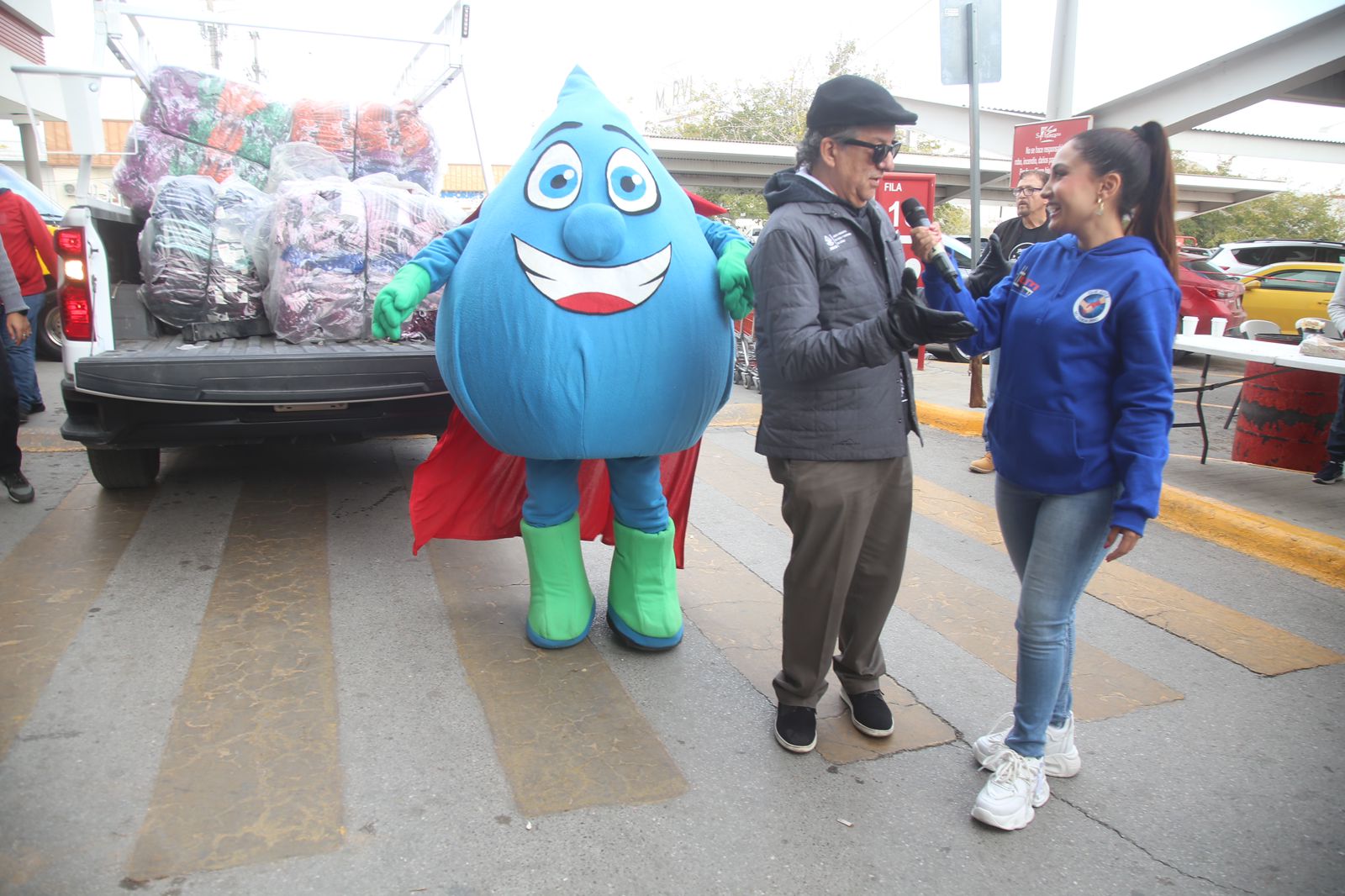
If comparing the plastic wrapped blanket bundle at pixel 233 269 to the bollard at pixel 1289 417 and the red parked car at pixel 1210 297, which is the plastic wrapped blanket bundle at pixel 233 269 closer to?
the bollard at pixel 1289 417

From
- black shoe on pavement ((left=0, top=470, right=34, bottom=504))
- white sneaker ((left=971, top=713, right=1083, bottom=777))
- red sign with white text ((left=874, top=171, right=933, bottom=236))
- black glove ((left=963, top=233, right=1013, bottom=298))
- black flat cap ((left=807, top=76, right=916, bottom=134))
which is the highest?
red sign with white text ((left=874, top=171, right=933, bottom=236))

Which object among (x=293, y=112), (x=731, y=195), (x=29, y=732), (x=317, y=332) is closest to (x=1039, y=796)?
(x=29, y=732)

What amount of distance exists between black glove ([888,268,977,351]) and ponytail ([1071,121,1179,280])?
1.83 feet

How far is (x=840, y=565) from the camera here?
2.56 m

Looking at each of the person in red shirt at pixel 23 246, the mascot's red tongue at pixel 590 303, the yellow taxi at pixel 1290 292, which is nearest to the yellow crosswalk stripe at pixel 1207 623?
the mascot's red tongue at pixel 590 303

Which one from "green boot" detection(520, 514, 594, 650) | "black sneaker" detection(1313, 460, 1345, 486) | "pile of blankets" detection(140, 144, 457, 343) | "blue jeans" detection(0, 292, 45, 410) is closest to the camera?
"green boot" detection(520, 514, 594, 650)

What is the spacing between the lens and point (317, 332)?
465 cm

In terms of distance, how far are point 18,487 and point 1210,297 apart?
46.0 feet

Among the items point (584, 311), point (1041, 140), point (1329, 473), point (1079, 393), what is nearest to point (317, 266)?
point (584, 311)

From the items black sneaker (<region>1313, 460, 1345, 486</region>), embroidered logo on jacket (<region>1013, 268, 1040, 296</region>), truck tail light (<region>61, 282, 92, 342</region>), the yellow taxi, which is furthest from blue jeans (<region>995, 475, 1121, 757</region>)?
the yellow taxi

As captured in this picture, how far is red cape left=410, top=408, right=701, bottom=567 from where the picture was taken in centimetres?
361

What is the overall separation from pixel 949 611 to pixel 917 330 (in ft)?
6.64

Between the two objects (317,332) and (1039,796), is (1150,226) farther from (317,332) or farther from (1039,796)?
(317,332)

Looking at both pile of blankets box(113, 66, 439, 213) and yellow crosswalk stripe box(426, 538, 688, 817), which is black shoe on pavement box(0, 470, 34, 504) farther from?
yellow crosswalk stripe box(426, 538, 688, 817)
